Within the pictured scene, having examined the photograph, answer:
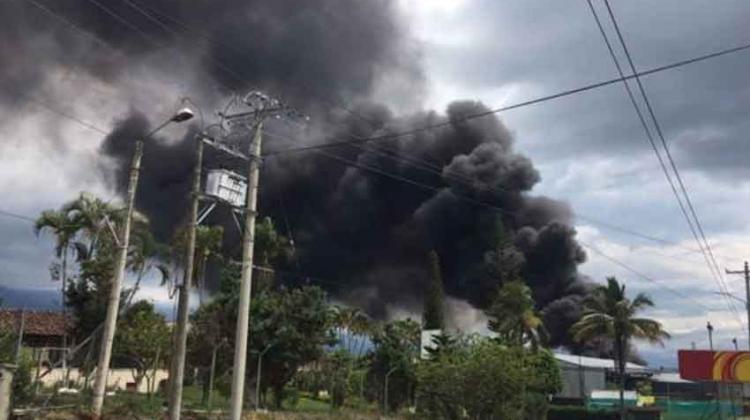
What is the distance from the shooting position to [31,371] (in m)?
21.7

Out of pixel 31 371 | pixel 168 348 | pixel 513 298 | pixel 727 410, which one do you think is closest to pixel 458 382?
pixel 168 348

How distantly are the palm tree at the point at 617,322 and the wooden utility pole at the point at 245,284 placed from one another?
3634 cm

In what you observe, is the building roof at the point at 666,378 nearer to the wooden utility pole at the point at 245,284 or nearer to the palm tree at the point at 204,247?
the palm tree at the point at 204,247

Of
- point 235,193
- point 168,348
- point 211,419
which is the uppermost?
point 235,193

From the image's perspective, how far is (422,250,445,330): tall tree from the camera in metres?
70.6

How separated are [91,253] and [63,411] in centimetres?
1909

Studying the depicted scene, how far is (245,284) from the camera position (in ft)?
64.5

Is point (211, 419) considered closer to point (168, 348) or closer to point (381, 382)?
point (168, 348)

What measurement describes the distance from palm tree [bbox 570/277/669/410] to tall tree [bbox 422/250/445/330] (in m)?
19.6

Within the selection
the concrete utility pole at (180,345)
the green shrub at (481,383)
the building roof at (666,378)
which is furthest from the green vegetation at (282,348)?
the building roof at (666,378)

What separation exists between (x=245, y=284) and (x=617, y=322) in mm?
38021

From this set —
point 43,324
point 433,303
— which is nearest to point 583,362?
point 433,303

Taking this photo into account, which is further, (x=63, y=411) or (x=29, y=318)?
(x=29, y=318)

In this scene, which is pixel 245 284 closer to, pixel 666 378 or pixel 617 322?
pixel 617 322
